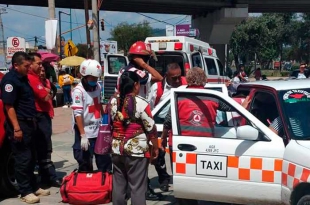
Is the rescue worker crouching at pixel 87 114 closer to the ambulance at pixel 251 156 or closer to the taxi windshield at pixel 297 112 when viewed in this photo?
the ambulance at pixel 251 156

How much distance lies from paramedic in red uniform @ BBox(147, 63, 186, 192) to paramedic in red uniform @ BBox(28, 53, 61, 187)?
149 cm

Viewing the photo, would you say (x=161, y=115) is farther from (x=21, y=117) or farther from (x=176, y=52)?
(x=176, y=52)

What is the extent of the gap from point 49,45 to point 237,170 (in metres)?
12.2

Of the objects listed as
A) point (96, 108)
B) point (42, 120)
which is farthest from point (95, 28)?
point (96, 108)

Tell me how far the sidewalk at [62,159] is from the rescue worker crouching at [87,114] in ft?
2.36

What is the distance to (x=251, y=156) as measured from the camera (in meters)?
4.79

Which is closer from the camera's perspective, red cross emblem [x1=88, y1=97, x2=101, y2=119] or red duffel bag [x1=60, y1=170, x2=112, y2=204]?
red duffel bag [x1=60, y1=170, x2=112, y2=204]

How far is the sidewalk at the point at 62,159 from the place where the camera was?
647 cm

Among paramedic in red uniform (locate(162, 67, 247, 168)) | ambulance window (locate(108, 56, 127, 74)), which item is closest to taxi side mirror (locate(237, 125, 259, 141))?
paramedic in red uniform (locate(162, 67, 247, 168))

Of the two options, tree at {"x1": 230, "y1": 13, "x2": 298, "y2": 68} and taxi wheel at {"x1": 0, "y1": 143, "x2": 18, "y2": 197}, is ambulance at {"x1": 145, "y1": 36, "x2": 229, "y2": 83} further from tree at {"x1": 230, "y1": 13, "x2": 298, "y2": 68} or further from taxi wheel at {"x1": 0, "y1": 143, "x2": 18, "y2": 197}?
tree at {"x1": 230, "y1": 13, "x2": 298, "y2": 68}

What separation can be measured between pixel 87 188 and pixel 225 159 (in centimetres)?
198

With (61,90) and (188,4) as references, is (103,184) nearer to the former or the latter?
(61,90)

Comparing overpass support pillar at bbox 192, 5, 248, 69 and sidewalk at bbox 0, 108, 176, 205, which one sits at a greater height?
overpass support pillar at bbox 192, 5, 248, 69

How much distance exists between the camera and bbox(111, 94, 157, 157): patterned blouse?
4749 millimetres
